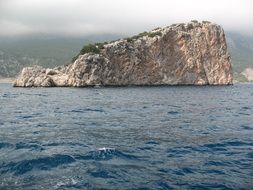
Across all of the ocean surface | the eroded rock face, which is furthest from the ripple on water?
the eroded rock face

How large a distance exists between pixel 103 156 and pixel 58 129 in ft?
35.3

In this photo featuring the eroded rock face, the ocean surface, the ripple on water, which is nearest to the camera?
the ocean surface

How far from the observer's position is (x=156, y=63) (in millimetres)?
165125

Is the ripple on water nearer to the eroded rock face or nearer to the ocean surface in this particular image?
the ocean surface

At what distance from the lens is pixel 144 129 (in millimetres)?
30172

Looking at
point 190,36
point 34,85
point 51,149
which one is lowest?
point 34,85

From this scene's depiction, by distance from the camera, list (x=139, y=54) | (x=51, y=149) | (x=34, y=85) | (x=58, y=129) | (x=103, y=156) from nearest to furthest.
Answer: (x=103, y=156)
(x=51, y=149)
(x=58, y=129)
(x=34, y=85)
(x=139, y=54)

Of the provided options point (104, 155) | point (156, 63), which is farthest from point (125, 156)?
point (156, 63)

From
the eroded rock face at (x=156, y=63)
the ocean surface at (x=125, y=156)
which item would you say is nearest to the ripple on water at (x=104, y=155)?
the ocean surface at (x=125, y=156)

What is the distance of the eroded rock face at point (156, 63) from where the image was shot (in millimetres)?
149625

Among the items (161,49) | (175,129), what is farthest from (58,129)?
(161,49)

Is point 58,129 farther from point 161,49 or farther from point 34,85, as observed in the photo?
point 161,49

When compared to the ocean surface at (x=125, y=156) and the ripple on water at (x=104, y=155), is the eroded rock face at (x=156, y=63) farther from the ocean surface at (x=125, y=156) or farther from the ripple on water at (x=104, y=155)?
the ripple on water at (x=104, y=155)

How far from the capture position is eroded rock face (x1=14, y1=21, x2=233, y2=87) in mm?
149625
